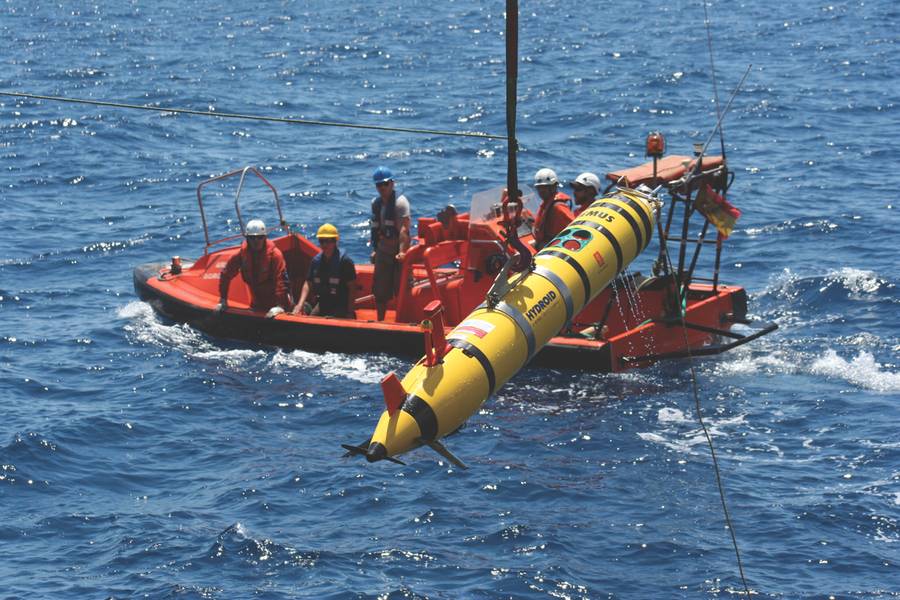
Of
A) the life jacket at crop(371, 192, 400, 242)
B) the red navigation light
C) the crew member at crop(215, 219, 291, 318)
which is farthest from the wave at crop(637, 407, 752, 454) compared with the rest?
the crew member at crop(215, 219, 291, 318)

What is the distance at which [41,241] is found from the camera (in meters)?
22.4

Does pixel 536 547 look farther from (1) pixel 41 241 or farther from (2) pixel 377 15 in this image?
(2) pixel 377 15

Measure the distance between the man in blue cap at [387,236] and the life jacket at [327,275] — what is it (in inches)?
19.0

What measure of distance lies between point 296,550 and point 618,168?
49.7 ft

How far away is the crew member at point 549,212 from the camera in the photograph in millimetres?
15930

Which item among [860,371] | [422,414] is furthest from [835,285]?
[422,414]

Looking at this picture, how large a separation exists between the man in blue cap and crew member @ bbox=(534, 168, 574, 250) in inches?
70.4

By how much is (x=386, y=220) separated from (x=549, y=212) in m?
2.27

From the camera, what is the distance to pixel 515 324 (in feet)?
37.7

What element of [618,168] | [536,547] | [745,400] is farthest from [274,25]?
[536,547]

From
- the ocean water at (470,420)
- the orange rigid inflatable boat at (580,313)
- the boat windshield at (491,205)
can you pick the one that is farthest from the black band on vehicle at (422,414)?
the orange rigid inflatable boat at (580,313)

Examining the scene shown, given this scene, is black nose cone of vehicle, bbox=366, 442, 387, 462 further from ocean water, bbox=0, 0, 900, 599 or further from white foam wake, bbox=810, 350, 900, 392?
white foam wake, bbox=810, 350, 900, 392

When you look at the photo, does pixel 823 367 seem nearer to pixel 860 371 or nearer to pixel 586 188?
pixel 860 371

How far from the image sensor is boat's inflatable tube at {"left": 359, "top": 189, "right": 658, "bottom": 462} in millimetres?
10367
